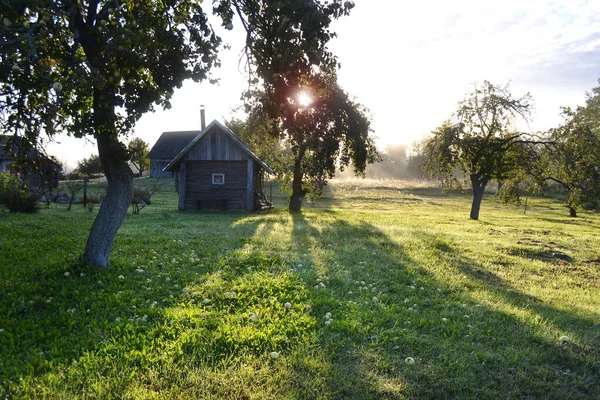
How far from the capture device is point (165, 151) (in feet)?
182

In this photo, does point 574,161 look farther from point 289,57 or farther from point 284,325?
point 284,325

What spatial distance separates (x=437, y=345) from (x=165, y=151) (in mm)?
56063

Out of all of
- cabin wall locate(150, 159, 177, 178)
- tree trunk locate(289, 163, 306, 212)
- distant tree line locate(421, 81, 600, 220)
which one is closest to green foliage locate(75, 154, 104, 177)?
cabin wall locate(150, 159, 177, 178)

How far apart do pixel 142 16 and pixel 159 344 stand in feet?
17.8

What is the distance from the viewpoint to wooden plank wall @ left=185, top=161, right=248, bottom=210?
82.9 feet

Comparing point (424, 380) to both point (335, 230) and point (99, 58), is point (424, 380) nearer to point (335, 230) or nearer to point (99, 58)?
point (99, 58)

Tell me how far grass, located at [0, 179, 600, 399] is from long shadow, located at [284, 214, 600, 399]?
2cm

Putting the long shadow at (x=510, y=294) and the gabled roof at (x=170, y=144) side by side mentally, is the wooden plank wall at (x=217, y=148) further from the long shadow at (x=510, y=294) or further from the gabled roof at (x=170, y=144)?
the gabled roof at (x=170, y=144)

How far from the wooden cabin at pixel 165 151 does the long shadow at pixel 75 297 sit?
4605cm

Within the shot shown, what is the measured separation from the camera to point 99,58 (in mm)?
5910

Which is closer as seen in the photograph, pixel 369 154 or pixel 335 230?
pixel 335 230

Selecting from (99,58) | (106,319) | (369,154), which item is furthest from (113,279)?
(369,154)

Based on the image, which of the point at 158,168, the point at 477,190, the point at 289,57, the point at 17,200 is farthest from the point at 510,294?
the point at 158,168

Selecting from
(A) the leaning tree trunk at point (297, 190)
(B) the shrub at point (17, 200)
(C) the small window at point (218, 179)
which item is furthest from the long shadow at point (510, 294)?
(B) the shrub at point (17, 200)
